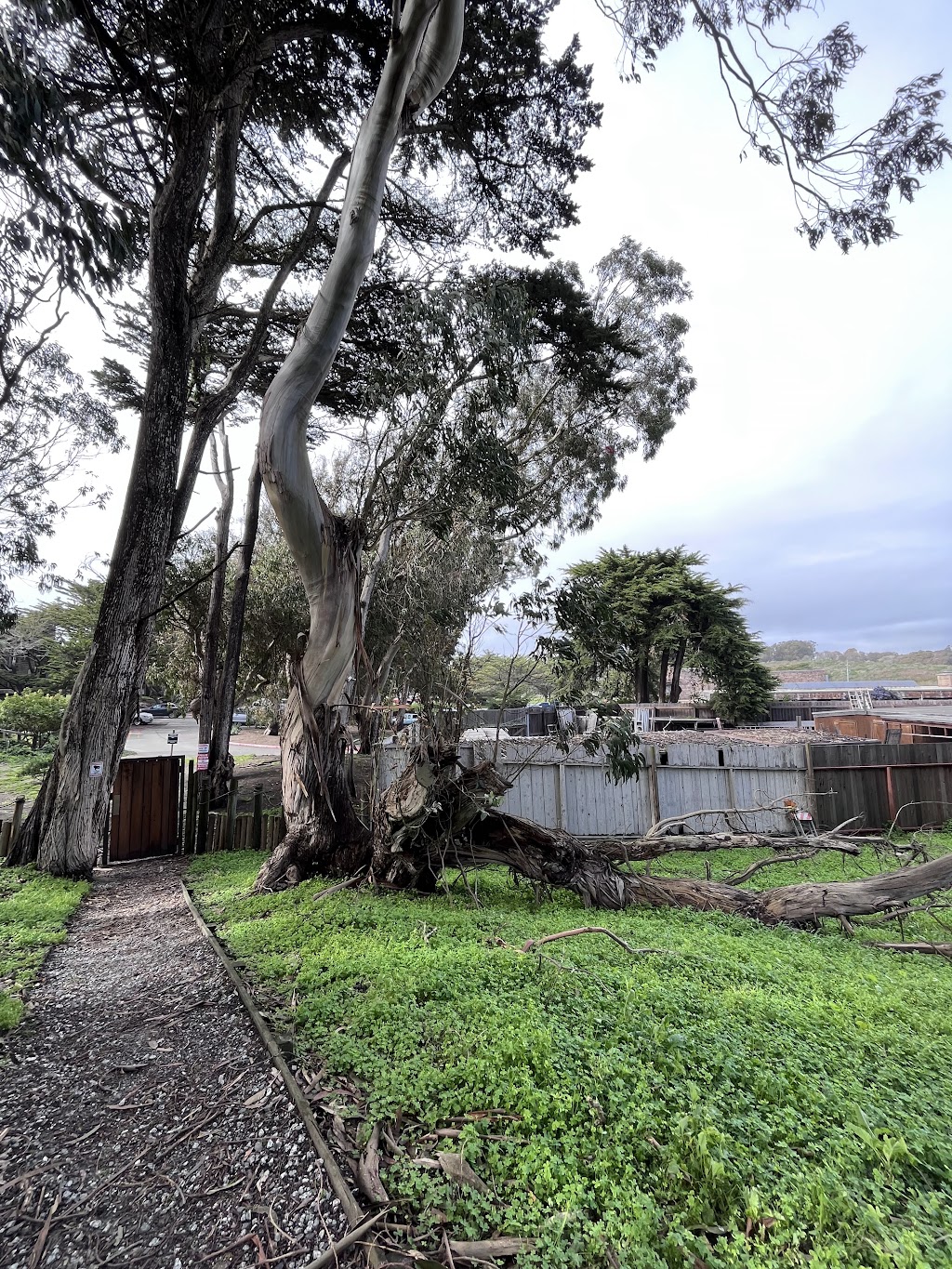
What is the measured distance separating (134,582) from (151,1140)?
226 inches

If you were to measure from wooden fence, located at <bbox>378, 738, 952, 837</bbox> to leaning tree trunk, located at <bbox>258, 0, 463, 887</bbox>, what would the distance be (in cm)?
355

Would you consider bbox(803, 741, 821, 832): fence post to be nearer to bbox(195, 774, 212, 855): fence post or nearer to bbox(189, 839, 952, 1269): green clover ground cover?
bbox(189, 839, 952, 1269): green clover ground cover

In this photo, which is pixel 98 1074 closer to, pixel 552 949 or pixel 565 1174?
pixel 565 1174

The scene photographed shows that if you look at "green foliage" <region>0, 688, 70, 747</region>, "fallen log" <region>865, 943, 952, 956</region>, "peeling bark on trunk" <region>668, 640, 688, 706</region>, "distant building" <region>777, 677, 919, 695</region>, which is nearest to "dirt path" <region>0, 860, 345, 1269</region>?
"fallen log" <region>865, 943, 952, 956</region>

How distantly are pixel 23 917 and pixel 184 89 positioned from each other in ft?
28.7

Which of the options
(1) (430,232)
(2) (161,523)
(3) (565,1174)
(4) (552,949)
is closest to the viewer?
(3) (565,1174)

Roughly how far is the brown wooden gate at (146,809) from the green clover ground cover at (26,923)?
158 cm

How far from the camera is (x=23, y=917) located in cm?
464

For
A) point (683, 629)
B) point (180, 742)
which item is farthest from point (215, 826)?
point (683, 629)

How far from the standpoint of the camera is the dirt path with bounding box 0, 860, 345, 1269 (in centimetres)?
172

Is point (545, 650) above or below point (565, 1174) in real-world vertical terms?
above

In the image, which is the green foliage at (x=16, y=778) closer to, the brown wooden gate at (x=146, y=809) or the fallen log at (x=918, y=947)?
the brown wooden gate at (x=146, y=809)

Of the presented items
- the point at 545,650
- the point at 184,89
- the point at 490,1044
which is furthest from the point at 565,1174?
the point at 184,89

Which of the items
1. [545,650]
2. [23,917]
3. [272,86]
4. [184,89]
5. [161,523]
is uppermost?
[272,86]
